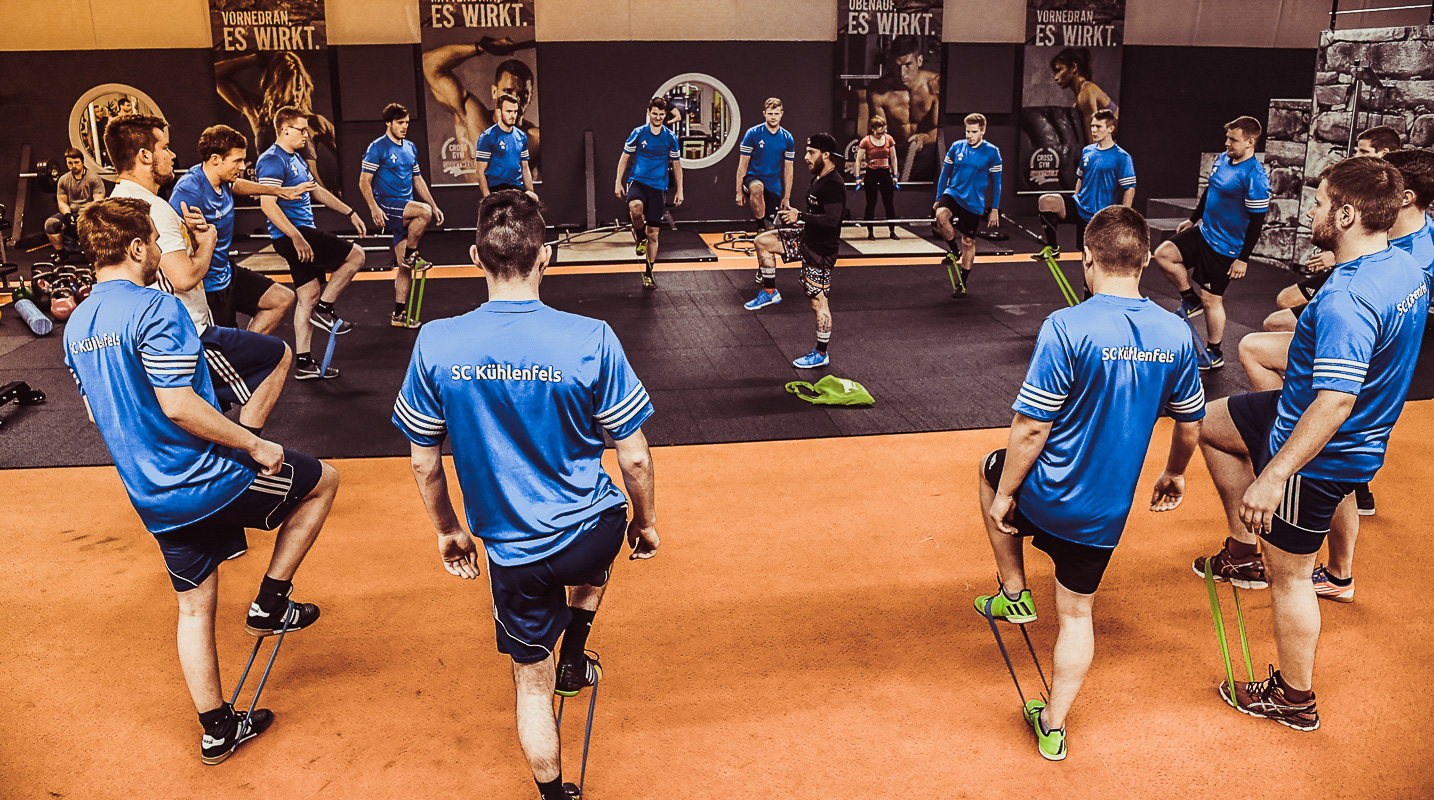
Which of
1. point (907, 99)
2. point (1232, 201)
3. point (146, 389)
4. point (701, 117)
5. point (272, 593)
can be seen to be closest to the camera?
point (146, 389)

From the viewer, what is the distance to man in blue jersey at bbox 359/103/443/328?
8.88m

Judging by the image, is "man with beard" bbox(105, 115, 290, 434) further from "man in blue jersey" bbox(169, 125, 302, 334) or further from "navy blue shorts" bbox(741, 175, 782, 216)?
"navy blue shorts" bbox(741, 175, 782, 216)

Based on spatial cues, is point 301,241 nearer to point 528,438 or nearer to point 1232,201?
point 528,438

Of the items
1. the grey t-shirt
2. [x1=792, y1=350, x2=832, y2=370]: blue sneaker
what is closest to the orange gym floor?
[x1=792, y1=350, x2=832, y2=370]: blue sneaker

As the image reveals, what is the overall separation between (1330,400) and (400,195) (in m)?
8.21

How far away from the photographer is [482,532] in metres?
2.73

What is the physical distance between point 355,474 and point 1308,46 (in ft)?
57.6

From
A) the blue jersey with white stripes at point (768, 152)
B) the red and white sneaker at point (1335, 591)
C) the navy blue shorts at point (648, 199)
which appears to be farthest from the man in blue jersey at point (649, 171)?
the red and white sneaker at point (1335, 591)

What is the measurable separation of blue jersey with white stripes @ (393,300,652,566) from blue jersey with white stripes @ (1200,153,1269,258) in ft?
20.0

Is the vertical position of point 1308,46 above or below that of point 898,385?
above

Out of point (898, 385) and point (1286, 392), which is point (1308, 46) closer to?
point (898, 385)

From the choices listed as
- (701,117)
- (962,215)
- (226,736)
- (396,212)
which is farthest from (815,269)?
(701,117)

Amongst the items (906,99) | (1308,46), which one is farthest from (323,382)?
(1308,46)

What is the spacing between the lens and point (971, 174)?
33.1 feet
